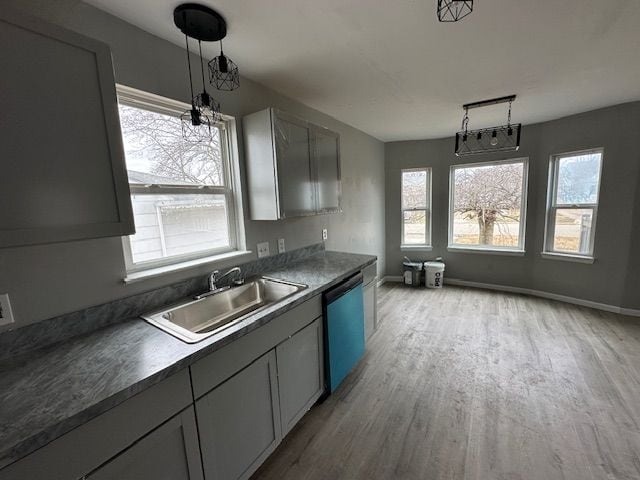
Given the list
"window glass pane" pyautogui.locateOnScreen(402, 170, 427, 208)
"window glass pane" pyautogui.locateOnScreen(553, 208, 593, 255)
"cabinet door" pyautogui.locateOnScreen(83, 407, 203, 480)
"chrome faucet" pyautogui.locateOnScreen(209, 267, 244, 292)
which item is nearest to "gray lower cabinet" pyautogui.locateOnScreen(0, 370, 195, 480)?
"cabinet door" pyautogui.locateOnScreen(83, 407, 203, 480)

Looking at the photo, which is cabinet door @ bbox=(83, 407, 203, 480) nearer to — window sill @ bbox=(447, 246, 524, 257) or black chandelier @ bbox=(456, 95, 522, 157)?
black chandelier @ bbox=(456, 95, 522, 157)

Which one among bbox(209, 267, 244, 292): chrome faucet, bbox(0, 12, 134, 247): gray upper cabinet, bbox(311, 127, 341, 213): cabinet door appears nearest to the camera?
bbox(0, 12, 134, 247): gray upper cabinet

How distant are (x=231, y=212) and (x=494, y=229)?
3989 millimetres

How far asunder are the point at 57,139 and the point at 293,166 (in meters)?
1.42

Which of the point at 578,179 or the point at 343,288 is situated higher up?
the point at 578,179

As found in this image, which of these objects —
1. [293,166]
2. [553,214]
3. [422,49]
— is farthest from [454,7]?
[553,214]

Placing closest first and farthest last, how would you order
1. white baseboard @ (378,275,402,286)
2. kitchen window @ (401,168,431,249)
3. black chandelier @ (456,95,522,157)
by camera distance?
black chandelier @ (456,95,522,157) → kitchen window @ (401,168,431,249) → white baseboard @ (378,275,402,286)

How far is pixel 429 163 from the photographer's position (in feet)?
14.6

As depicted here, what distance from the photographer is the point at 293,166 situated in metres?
2.14

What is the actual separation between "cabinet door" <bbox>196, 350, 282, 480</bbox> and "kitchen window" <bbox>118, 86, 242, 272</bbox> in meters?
0.87

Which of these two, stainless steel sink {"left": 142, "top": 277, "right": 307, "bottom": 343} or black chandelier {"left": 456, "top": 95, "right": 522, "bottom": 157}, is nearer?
stainless steel sink {"left": 142, "top": 277, "right": 307, "bottom": 343}

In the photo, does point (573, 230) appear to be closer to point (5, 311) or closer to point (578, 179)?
point (578, 179)

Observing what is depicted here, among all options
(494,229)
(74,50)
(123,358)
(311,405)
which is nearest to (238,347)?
(123,358)

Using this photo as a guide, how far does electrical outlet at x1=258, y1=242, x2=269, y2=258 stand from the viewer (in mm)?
2261
